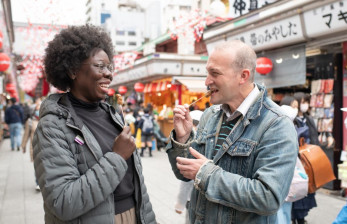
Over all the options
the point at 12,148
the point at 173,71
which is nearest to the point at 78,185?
the point at 12,148

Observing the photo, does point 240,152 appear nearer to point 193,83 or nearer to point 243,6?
point 243,6

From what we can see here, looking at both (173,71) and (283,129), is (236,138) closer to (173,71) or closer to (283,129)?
(283,129)

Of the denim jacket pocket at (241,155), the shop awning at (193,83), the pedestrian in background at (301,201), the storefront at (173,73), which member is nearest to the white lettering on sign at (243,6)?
the pedestrian in background at (301,201)

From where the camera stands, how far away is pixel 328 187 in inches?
265

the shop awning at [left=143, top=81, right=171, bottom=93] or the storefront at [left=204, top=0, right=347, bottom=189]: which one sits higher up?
the storefront at [left=204, top=0, right=347, bottom=189]

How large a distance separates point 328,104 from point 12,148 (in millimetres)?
11608

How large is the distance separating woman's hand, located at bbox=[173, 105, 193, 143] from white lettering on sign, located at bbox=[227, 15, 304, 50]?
5.22 m

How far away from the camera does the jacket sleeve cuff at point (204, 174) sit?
1.58 metres

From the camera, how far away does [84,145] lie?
172 centimetres

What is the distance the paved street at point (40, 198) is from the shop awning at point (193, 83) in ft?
16.0

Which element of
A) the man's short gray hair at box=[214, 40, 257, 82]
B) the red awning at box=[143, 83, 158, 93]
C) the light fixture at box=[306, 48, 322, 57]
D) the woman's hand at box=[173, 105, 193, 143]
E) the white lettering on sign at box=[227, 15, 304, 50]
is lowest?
the red awning at box=[143, 83, 158, 93]

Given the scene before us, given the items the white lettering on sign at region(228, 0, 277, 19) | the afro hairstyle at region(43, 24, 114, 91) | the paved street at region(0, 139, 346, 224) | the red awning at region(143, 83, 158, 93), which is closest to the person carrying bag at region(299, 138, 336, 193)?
the paved street at region(0, 139, 346, 224)

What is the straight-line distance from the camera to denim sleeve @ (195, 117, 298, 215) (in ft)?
4.84

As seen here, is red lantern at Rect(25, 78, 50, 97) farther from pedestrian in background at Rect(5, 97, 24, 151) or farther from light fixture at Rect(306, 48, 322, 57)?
light fixture at Rect(306, 48, 322, 57)
